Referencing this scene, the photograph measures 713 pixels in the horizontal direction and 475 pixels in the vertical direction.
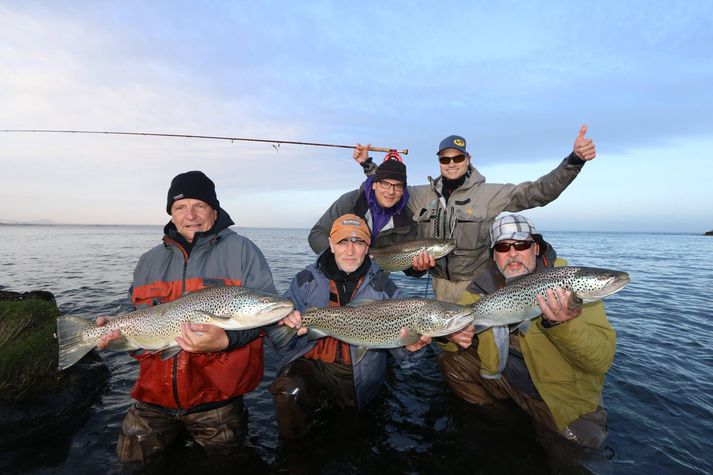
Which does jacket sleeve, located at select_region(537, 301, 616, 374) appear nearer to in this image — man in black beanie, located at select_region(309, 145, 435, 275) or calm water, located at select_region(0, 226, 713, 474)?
calm water, located at select_region(0, 226, 713, 474)

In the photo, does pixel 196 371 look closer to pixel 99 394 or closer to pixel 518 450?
pixel 99 394

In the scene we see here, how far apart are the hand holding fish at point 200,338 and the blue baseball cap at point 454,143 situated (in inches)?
173

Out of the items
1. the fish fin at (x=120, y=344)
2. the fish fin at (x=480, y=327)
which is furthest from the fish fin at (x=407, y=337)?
the fish fin at (x=120, y=344)

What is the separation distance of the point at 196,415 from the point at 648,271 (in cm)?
Answer: 2561

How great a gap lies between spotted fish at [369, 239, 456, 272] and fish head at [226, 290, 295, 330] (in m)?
2.96

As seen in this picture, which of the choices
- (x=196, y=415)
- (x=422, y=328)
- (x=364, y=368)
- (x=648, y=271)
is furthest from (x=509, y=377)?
(x=648, y=271)

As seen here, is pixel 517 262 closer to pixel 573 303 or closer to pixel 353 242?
pixel 573 303

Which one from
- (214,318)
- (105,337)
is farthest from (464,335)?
(105,337)

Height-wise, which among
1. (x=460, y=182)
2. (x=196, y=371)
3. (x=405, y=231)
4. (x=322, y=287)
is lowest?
(x=196, y=371)

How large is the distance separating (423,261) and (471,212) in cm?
115

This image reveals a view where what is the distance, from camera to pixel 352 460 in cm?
420

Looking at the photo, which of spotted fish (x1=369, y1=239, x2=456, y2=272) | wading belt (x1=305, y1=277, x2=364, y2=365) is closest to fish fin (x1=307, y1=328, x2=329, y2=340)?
wading belt (x1=305, y1=277, x2=364, y2=365)

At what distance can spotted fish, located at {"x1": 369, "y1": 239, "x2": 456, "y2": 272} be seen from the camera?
6.04m

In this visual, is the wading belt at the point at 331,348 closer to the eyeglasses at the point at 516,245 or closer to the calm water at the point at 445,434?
the calm water at the point at 445,434
